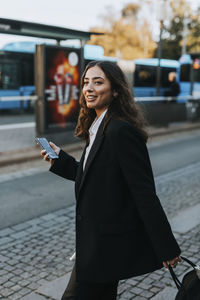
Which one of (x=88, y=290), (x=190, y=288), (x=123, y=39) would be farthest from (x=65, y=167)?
(x=123, y=39)

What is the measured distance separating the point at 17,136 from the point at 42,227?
761 cm

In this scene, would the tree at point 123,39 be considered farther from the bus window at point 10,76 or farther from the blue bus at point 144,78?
the bus window at point 10,76

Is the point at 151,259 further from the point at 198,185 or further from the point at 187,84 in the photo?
the point at 187,84

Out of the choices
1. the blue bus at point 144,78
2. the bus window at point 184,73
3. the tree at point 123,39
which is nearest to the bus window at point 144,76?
the blue bus at point 144,78

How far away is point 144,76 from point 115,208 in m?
24.0

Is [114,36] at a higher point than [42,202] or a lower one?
higher

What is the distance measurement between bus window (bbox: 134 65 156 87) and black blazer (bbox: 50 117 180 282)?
77.2 ft

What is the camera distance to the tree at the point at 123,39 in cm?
4606

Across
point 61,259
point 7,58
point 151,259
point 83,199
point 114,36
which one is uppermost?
point 114,36

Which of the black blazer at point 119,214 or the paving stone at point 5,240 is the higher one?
the black blazer at point 119,214

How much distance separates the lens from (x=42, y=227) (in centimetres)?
520

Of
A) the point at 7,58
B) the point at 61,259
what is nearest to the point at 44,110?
the point at 61,259

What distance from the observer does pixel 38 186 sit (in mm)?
7305

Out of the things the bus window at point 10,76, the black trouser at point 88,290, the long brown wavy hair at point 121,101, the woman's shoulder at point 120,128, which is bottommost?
the black trouser at point 88,290
